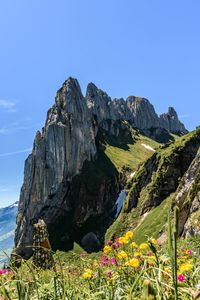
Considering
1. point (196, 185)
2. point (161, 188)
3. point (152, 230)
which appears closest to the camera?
point (196, 185)

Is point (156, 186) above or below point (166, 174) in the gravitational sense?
below

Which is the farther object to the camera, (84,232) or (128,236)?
(84,232)

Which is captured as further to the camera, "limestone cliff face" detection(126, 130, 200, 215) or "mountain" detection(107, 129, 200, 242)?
"limestone cliff face" detection(126, 130, 200, 215)

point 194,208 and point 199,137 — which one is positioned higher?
point 199,137

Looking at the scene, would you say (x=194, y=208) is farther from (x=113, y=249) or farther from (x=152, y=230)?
(x=113, y=249)

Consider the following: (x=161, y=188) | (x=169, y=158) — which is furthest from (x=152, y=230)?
(x=169, y=158)

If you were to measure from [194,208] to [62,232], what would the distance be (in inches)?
4957

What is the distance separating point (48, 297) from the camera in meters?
3.77

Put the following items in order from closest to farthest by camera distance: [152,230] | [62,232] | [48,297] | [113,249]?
[48,297], [113,249], [152,230], [62,232]

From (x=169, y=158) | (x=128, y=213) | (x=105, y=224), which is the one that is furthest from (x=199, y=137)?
(x=105, y=224)

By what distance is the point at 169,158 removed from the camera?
160 m

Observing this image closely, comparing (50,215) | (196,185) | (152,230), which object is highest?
(50,215)

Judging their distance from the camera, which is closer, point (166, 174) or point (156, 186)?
→ point (166, 174)

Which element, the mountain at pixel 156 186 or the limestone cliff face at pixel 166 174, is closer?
the mountain at pixel 156 186
